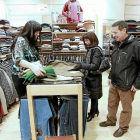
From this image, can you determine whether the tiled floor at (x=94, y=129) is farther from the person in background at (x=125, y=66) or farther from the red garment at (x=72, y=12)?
the red garment at (x=72, y=12)

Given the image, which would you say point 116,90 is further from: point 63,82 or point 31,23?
point 31,23

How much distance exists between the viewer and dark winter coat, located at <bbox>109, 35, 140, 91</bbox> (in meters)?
1.60

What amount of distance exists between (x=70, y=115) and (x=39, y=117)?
299mm

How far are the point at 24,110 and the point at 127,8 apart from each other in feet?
16.1

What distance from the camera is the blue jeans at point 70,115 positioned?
127 centimetres

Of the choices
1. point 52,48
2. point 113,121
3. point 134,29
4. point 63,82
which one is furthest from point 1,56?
point 134,29

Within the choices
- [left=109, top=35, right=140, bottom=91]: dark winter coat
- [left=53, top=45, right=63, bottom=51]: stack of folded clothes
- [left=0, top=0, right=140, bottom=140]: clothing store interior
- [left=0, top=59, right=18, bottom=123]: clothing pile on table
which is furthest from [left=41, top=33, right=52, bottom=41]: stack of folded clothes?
[left=109, top=35, right=140, bottom=91]: dark winter coat

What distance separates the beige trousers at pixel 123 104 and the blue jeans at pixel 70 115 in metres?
0.69

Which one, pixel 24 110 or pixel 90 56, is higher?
pixel 90 56

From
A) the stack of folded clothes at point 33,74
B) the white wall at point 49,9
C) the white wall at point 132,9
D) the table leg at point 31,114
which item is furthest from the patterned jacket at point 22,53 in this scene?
→ the white wall at point 132,9

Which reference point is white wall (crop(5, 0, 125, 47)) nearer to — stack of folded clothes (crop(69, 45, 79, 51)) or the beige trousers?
stack of folded clothes (crop(69, 45, 79, 51))

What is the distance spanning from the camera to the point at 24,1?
4508mm

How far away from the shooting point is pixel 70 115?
1294 mm

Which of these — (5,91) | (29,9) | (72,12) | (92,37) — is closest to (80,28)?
(72,12)
